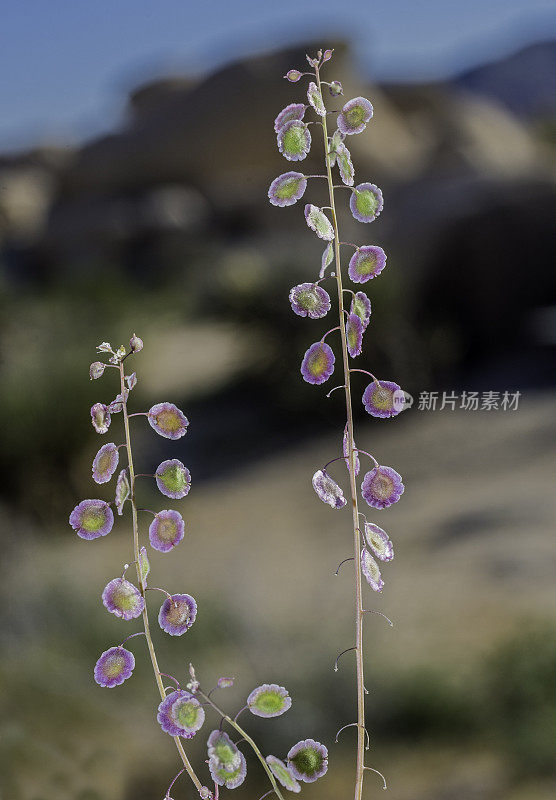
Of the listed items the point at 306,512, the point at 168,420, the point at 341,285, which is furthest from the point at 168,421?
the point at 306,512

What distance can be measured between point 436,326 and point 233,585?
1.93 metres

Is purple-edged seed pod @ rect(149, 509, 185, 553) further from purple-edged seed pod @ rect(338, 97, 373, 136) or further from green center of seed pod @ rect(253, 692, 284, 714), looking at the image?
purple-edged seed pod @ rect(338, 97, 373, 136)

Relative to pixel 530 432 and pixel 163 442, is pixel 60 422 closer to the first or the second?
pixel 163 442

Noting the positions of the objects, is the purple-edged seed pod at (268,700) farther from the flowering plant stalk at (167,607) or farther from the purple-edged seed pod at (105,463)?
the purple-edged seed pod at (105,463)

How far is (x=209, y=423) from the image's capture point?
12.4 ft

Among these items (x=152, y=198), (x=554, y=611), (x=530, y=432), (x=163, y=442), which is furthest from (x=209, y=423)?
(x=152, y=198)

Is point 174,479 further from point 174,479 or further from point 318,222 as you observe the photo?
point 318,222

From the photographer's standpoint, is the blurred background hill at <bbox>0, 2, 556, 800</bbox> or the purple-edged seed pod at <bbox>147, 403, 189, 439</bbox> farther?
the blurred background hill at <bbox>0, 2, 556, 800</bbox>

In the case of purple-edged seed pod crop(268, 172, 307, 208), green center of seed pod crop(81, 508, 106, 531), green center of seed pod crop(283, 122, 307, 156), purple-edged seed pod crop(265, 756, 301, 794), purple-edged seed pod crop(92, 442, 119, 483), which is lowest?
purple-edged seed pod crop(265, 756, 301, 794)

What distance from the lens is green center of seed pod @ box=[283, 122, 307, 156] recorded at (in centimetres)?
46

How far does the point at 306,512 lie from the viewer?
9.26ft

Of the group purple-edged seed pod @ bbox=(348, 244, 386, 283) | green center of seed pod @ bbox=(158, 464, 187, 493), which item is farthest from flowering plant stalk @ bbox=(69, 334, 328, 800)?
purple-edged seed pod @ bbox=(348, 244, 386, 283)

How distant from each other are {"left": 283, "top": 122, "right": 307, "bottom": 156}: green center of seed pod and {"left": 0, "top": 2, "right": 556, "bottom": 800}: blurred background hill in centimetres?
59

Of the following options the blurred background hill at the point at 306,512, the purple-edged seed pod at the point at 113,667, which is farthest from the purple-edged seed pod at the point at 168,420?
the blurred background hill at the point at 306,512
